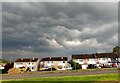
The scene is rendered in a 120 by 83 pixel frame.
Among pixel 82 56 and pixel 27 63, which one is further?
pixel 82 56

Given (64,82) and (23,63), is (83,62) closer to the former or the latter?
(23,63)

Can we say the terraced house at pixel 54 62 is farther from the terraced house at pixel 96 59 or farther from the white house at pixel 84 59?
the terraced house at pixel 96 59

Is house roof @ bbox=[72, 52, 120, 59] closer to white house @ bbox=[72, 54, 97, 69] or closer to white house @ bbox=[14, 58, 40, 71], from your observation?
white house @ bbox=[72, 54, 97, 69]

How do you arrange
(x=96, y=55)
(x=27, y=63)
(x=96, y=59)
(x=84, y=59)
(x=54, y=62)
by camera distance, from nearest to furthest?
(x=54, y=62) → (x=84, y=59) → (x=96, y=59) → (x=27, y=63) → (x=96, y=55)

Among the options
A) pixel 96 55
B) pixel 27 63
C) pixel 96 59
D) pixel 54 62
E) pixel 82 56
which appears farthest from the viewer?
pixel 96 55

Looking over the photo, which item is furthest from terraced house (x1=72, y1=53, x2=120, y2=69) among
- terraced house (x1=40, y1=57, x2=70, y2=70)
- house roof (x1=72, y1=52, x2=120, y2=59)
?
terraced house (x1=40, y1=57, x2=70, y2=70)

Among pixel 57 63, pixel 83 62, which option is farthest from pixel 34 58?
pixel 83 62

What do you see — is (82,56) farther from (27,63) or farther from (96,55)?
(27,63)

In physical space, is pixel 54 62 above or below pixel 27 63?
above

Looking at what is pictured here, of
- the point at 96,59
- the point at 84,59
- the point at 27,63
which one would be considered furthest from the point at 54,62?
the point at 96,59

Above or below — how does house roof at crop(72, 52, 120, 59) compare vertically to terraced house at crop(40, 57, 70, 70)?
above

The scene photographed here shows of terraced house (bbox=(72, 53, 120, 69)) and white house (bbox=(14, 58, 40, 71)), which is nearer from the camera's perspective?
terraced house (bbox=(72, 53, 120, 69))

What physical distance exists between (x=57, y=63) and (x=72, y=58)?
8.37 meters

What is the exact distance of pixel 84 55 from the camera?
116938 mm
